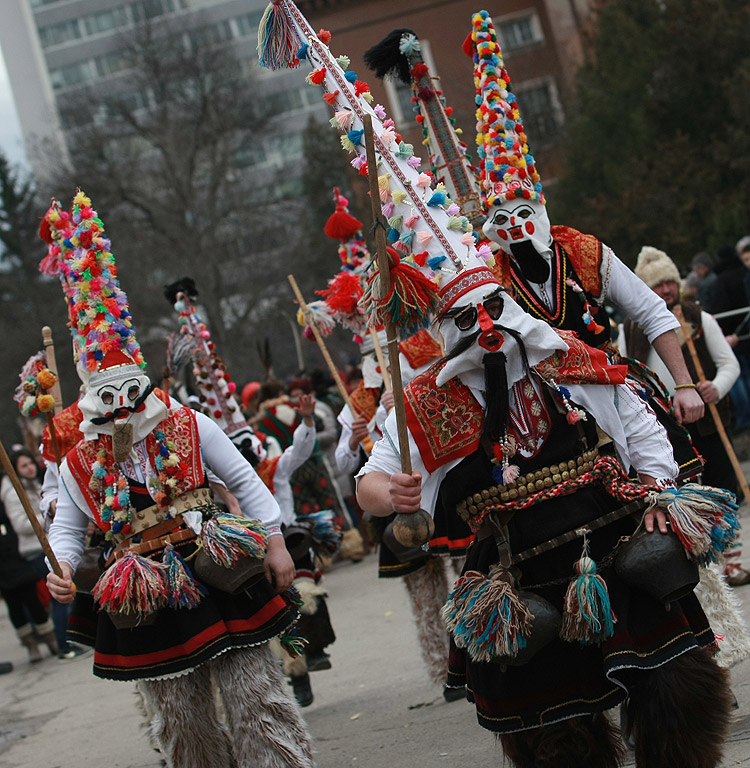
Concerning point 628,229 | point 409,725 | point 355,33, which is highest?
point 355,33

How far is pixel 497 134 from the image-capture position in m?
5.12

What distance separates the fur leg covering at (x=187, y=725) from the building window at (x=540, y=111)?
24371 mm

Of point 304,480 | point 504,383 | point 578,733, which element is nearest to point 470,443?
point 504,383

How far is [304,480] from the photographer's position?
10.4 meters

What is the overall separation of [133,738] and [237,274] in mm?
24321

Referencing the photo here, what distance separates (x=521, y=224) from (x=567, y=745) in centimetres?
225

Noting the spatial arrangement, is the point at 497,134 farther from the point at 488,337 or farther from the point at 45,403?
the point at 45,403

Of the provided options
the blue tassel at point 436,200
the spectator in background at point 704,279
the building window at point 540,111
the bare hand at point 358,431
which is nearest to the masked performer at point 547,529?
the blue tassel at point 436,200

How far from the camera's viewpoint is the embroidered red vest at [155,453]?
4.67 metres

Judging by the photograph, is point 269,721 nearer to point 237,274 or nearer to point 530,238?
point 530,238

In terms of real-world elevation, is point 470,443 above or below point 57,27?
below

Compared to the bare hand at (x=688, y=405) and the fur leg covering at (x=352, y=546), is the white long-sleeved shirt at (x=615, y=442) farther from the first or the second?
the fur leg covering at (x=352, y=546)

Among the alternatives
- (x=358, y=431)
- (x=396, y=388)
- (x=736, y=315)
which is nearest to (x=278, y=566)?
(x=396, y=388)

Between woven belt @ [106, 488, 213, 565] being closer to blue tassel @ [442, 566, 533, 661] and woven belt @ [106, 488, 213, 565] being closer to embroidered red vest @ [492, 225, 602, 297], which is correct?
blue tassel @ [442, 566, 533, 661]
